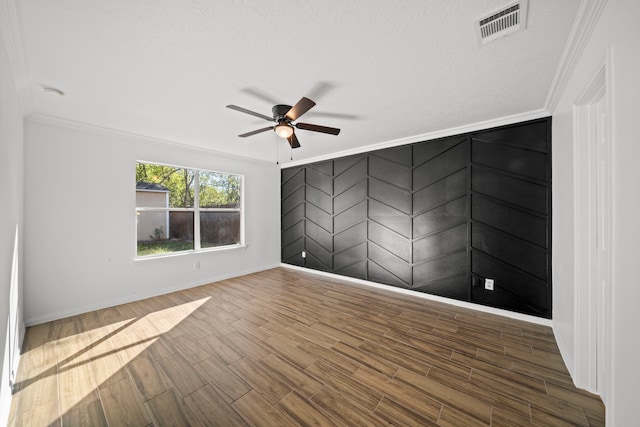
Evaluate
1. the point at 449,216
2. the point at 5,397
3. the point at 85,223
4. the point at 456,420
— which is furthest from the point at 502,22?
the point at 85,223

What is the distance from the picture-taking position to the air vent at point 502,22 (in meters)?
1.33

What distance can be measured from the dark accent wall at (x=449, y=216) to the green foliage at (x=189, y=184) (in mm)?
1806

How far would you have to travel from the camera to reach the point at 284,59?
1756 millimetres

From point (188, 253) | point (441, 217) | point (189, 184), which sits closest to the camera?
point (441, 217)

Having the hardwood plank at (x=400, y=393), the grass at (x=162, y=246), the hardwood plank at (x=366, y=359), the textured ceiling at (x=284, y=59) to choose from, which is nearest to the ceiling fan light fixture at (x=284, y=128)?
the textured ceiling at (x=284, y=59)

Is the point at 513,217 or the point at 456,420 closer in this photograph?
the point at 456,420

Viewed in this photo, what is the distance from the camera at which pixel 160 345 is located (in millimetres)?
2295

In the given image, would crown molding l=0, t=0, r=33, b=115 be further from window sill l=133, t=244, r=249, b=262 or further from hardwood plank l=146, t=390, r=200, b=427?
hardwood plank l=146, t=390, r=200, b=427

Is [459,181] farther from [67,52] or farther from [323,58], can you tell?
[67,52]

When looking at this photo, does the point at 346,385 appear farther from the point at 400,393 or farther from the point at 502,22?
the point at 502,22

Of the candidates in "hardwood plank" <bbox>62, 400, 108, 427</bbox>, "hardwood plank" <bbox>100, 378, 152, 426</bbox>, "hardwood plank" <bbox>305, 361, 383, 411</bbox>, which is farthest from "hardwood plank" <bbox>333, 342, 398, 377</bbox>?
"hardwood plank" <bbox>62, 400, 108, 427</bbox>

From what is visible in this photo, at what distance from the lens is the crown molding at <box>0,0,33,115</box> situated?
4.25 ft

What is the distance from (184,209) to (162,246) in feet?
2.37

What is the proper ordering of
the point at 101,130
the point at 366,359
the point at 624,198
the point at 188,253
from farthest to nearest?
the point at 188,253 < the point at 101,130 < the point at 366,359 < the point at 624,198
